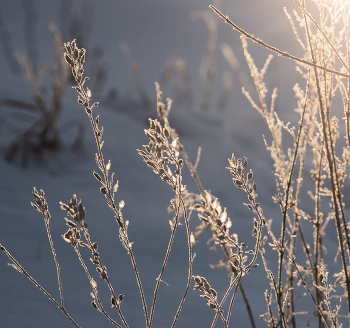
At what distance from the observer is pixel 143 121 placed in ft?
14.5

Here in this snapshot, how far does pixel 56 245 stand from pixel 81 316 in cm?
65

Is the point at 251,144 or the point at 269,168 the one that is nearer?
the point at 269,168

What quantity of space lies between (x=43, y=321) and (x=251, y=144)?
3765 mm

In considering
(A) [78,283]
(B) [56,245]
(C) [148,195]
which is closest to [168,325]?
(A) [78,283]

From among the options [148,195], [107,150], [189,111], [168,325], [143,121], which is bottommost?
[168,325]

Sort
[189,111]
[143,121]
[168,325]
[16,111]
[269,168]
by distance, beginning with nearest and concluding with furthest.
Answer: [168,325]
[16,111]
[269,168]
[143,121]
[189,111]

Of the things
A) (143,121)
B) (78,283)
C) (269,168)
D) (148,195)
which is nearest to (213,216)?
(78,283)

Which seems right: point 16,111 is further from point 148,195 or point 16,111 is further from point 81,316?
point 81,316

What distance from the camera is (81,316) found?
1.29 m

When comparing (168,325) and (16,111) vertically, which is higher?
(16,111)

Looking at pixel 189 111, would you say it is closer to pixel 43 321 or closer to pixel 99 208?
pixel 99 208

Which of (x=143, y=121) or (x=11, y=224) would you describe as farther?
(x=143, y=121)

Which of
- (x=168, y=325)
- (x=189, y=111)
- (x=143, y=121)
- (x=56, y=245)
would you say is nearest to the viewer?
(x=168, y=325)

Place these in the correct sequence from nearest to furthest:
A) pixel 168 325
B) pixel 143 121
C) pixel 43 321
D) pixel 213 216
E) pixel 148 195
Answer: pixel 213 216
pixel 43 321
pixel 168 325
pixel 148 195
pixel 143 121
